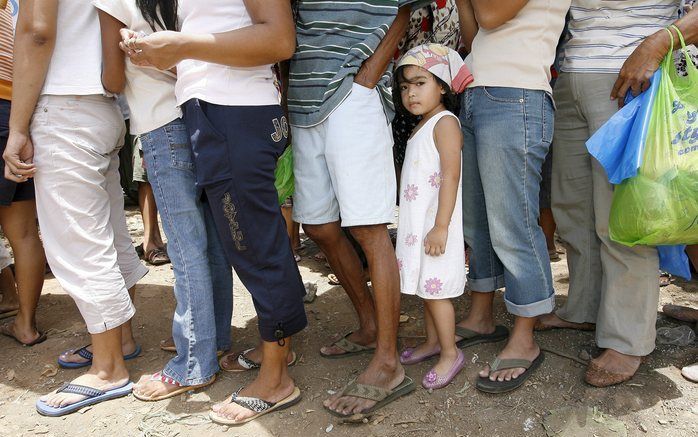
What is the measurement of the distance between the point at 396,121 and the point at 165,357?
1791 millimetres

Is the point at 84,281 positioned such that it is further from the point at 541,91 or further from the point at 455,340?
the point at 541,91

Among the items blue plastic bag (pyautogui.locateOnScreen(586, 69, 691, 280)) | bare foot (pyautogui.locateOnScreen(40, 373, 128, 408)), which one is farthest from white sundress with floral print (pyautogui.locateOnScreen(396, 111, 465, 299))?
bare foot (pyautogui.locateOnScreen(40, 373, 128, 408))

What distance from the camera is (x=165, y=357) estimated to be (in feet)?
10.0

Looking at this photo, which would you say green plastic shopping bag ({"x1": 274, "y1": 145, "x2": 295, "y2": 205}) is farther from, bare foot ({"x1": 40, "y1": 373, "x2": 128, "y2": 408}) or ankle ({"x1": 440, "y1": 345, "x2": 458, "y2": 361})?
bare foot ({"x1": 40, "y1": 373, "x2": 128, "y2": 408})

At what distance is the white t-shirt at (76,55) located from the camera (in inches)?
98.3

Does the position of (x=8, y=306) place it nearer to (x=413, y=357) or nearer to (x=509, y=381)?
(x=413, y=357)

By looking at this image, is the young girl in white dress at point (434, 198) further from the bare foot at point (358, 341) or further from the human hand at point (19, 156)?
the human hand at point (19, 156)

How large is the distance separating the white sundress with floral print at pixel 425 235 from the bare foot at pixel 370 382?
352 millimetres

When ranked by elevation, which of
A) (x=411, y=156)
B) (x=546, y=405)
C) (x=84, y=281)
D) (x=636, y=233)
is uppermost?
(x=411, y=156)

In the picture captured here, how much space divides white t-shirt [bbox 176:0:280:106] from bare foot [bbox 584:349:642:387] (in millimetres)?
1833

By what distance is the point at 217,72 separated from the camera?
2277 mm

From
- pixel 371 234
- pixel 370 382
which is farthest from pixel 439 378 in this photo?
pixel 371 234

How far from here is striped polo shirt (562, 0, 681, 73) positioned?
2.42 meters

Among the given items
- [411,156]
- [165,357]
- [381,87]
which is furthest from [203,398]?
[381,87]
